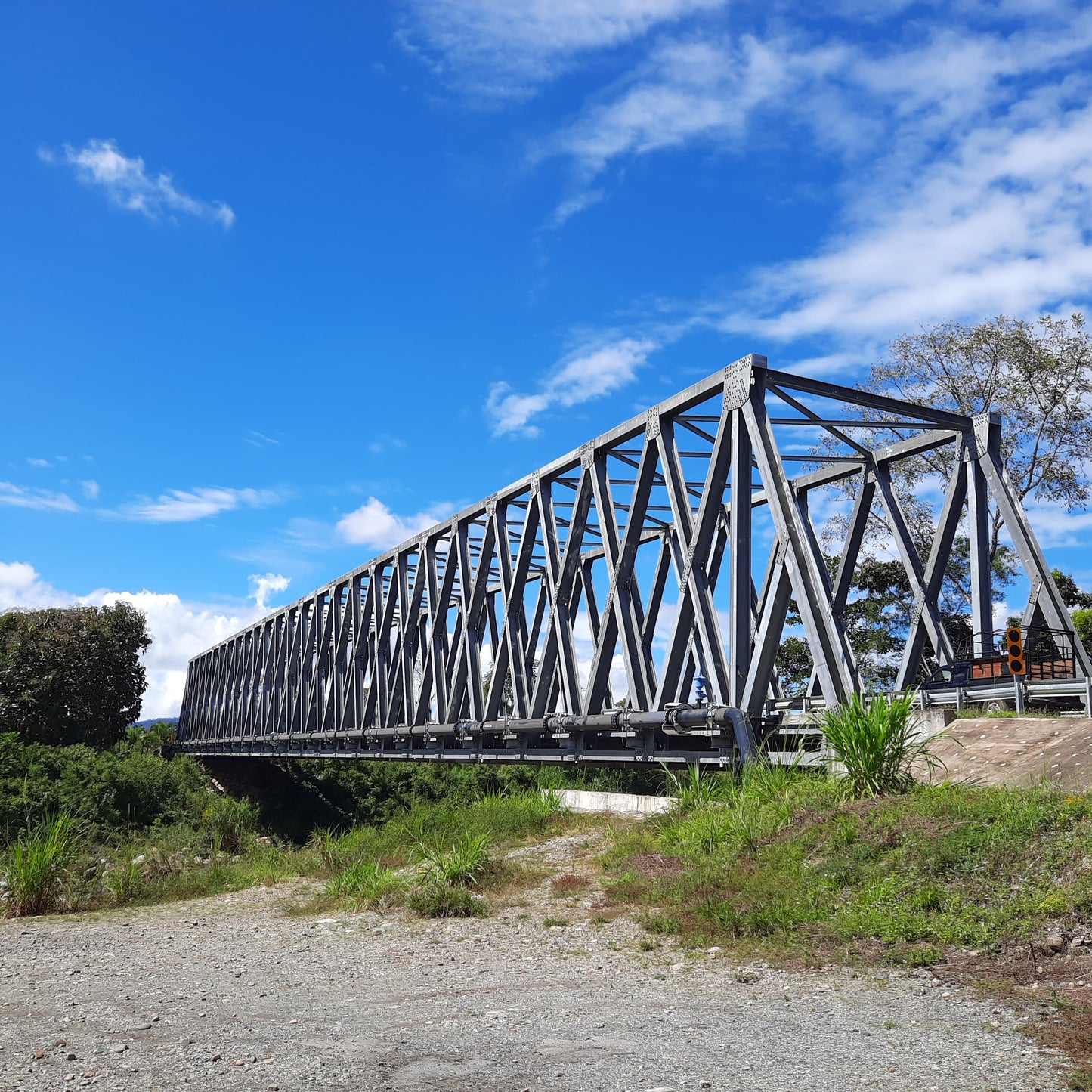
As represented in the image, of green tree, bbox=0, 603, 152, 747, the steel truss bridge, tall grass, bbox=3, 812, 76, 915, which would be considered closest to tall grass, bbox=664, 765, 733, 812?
the steel truss bridge

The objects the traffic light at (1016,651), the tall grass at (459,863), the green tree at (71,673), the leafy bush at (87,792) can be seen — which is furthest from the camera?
the green tree at (71,673)

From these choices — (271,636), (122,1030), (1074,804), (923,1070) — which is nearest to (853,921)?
(1074,804)

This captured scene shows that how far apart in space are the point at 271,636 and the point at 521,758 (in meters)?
34.6

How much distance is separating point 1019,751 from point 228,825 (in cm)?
2080

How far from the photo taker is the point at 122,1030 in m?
7.27

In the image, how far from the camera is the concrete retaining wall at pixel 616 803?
18312 mm

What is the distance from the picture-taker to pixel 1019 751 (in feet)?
38.1

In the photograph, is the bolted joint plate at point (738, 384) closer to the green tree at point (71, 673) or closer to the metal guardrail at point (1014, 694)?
the metal guardrail at point (1014, 694)

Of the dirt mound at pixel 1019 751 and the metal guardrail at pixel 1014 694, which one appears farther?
the metal guardrail at pixel 1014 694

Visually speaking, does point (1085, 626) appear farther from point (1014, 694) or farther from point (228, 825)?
point (228, 825)

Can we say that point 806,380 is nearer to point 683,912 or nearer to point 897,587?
point 683,912

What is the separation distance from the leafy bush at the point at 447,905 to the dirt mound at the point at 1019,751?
5.97 meters

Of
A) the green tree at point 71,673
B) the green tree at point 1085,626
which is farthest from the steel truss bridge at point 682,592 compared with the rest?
the green tree at point 71,673

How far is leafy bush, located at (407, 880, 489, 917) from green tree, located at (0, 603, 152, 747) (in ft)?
161
